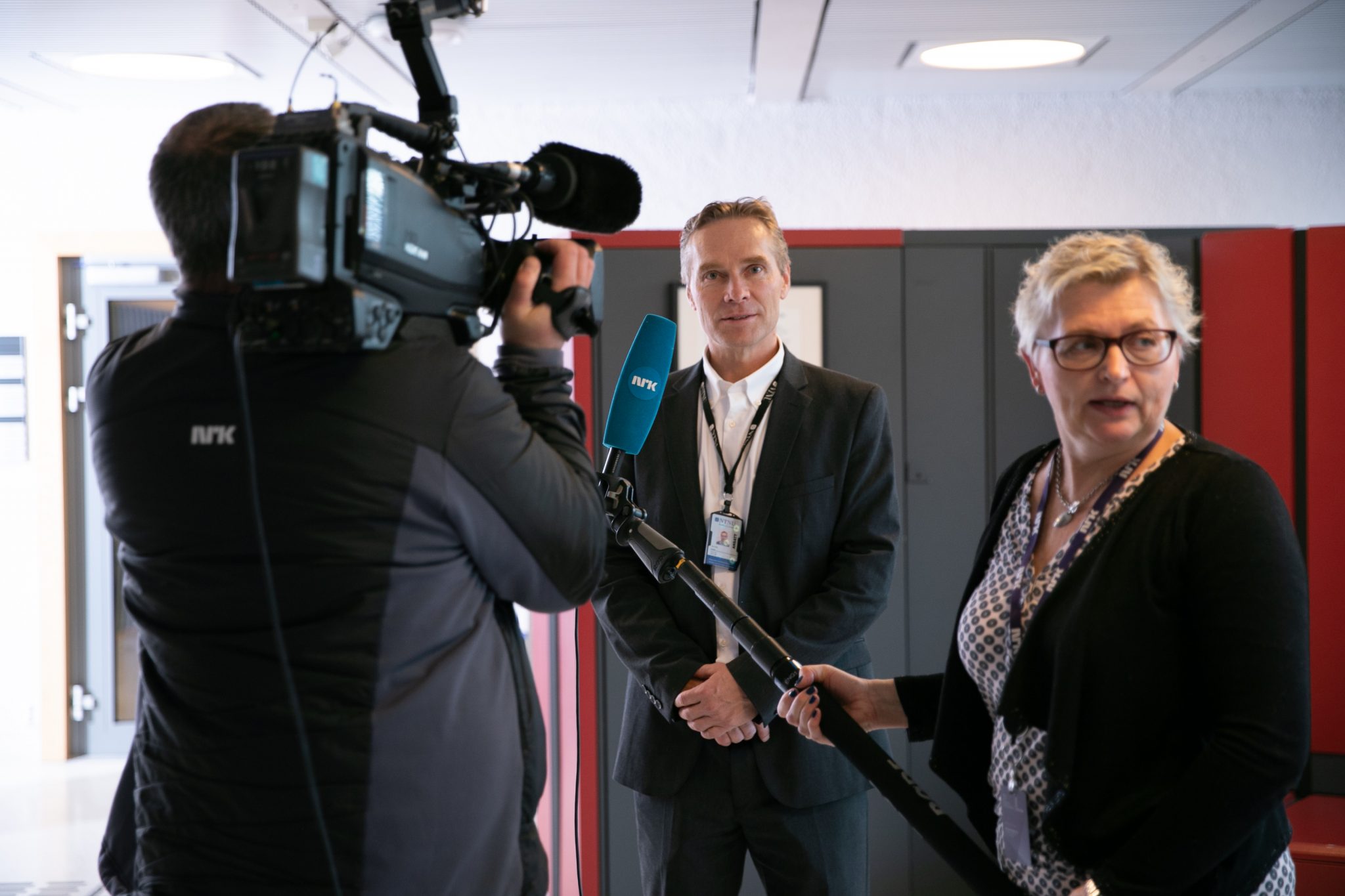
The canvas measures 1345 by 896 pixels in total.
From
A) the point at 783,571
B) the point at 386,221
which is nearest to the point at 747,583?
the point at 783,571

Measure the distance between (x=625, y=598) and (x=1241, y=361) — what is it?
2.13 m

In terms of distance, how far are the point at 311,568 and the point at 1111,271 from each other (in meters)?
0.95

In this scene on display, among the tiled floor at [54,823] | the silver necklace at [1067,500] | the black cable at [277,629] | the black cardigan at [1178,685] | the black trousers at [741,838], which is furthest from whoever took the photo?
the tiled floor at [54,823]

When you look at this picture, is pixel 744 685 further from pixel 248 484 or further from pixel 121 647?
pixel 121 647

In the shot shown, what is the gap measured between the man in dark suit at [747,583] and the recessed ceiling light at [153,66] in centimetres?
302

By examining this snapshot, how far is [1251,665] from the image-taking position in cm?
109

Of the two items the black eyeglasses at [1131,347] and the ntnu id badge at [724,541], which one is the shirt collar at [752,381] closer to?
the ntnu id badge at [724,541]

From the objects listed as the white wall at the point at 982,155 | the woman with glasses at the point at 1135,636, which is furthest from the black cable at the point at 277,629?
the white wall at the point at 982,155

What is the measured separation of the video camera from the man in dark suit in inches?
32.4

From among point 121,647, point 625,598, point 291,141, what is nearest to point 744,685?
point 625,598

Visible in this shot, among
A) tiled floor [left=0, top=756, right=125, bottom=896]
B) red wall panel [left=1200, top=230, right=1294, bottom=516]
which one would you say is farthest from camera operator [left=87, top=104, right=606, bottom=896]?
tiled floor [left=0, top=756, right=125, bottom=896]

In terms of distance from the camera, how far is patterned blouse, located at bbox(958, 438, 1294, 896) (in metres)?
1.24

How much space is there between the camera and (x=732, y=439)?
2.02m

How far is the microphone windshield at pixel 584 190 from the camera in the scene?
1.20 meters
